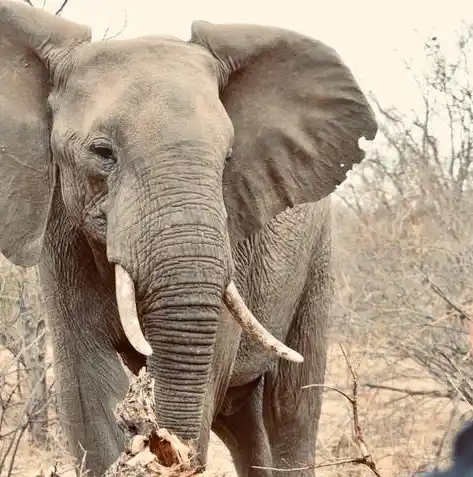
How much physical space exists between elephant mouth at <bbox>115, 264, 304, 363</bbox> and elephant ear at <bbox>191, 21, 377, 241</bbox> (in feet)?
1.56

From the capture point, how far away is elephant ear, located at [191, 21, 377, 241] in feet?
10.9

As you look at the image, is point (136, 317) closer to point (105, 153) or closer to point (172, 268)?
point (172, 268)

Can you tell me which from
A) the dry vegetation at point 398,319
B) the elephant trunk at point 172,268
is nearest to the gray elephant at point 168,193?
the elephant trunk at point 172,268

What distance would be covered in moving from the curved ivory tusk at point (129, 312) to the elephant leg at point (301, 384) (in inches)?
52.7

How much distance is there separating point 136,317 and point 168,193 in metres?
0.31

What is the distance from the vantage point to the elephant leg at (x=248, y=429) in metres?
4.01

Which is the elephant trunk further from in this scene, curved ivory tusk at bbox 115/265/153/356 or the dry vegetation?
the dry vegetation

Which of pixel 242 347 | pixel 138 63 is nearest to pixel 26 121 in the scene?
pixel 138 63

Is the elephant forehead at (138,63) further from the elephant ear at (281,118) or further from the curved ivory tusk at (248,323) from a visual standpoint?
the curved ivory tusk at (248,323)

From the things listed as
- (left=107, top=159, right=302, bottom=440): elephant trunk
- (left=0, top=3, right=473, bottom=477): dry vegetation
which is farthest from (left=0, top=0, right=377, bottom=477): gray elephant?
(left=0, top=3, right=473, bottom=477): dry vegetation

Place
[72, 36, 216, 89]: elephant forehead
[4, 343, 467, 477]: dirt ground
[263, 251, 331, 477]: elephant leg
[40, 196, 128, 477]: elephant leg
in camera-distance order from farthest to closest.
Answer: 1. [4, 343, 467, 477]: dirt ground
2. [263, 251, 331, 477]: elephant leg
3. [40, 196, 128, 477]: elephant leg
4. [72, 36, 216, 89]: elephant forehead

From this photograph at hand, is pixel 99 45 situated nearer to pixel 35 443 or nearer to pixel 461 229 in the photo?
pixel 35 443

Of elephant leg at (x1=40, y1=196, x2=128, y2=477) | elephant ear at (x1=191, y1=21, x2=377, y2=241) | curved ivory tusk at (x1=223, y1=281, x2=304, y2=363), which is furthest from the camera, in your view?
elephant ear at (x1=191, y1=21, x2=377, y2=241)

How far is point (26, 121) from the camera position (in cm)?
313
